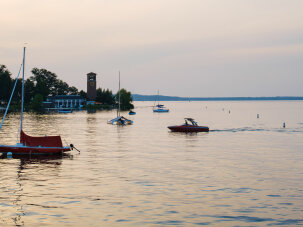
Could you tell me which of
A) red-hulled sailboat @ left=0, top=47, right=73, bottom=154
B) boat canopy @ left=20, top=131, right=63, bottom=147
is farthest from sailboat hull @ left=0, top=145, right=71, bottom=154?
boat canopy @ left=20, top=131, right=63, bottom=147

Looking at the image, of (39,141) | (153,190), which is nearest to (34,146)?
(39,141)

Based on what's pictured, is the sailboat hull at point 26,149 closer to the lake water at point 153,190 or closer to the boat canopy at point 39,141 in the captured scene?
the boat canopy at point 39,141

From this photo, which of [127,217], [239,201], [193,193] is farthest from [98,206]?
[239,201]

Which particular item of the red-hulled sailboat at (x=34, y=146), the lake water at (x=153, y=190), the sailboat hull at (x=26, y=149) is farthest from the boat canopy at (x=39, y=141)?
the lake water at (x=153, y=190)

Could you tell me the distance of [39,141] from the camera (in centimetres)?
4762

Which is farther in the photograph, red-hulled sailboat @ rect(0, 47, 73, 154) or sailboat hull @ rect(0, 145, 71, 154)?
red-hulled sailboat @ rect(0, 47, 73, 154)

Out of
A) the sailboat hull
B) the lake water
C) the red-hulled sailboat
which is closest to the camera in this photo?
the lake water

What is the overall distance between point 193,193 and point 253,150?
29.7 m

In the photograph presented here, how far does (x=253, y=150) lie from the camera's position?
56.7m

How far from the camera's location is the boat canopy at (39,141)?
47094 millimetres

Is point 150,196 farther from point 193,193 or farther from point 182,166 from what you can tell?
point 182,166

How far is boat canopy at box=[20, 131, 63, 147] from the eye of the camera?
47.1m

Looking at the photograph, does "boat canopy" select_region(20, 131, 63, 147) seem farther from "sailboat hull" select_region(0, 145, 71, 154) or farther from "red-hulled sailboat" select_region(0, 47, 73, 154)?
"sailboat hull" select_region(0, 145, 71, 154)

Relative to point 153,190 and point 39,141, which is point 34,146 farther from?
point 153,190
